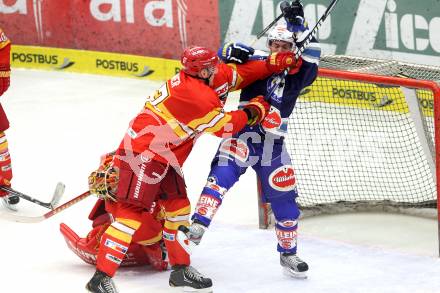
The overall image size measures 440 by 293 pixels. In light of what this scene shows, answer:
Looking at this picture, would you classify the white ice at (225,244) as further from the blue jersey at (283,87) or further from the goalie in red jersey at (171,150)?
the blue jersey at (283,87)

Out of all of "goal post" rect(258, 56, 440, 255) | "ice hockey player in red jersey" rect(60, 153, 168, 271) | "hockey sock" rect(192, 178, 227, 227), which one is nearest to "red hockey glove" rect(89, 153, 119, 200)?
"ice hockey player in red jersey" rect(60, 153, 168, 271)

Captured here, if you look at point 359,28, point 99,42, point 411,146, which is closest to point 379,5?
point 359,28

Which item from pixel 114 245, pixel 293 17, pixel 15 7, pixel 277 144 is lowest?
pixel 15 7

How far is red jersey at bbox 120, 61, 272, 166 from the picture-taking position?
511 centimetres

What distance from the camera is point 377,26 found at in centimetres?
874

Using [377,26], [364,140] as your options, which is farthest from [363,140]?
[377,26]

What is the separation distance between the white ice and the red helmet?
1083 mm

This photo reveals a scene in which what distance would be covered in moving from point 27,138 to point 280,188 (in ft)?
11.6

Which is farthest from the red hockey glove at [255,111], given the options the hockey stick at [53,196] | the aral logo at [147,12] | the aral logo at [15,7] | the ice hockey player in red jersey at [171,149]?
the aral logo at [15,7]

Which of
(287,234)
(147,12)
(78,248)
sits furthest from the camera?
(147,12)

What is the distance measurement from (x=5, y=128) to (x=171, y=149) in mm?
1951

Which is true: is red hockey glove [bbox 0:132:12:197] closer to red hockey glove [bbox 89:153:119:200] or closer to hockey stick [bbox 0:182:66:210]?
hockey stick [bbox 0:182:66:210]

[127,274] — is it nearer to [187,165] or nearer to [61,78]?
[187,165]

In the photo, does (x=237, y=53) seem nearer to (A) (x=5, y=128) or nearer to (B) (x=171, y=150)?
(B) (x=171, y=150)
